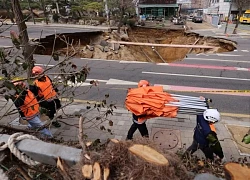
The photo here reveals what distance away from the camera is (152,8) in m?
47.6

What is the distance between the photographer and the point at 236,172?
1614mm

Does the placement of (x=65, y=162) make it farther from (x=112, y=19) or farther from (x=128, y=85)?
(x=112, y=19)

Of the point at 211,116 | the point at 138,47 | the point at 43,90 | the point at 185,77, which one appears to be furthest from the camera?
the point at 138,47

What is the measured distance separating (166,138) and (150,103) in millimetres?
1774

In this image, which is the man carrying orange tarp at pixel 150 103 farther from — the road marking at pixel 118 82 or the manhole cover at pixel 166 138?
the road marking at pixel 118 82

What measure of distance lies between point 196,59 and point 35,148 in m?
14.5

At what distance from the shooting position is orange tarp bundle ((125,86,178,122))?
4328 mm

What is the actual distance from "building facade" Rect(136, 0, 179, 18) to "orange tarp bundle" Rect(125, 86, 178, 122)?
44.8 m

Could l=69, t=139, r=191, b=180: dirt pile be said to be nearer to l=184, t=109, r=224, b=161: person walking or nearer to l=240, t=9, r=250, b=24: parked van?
l=184, t=109, r=224, b=161: person walking

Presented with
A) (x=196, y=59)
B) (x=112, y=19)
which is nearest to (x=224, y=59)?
(x=196, y=59)

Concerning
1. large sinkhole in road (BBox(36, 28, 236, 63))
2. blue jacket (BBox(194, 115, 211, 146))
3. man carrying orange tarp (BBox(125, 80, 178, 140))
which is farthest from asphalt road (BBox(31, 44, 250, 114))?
blue jacket (BBox(194, 115, 211, 146))

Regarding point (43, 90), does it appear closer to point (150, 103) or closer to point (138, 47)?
point (150, 103)

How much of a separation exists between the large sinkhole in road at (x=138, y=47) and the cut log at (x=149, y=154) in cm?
1151

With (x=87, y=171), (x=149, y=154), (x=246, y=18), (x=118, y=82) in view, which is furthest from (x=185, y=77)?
(x=246, y=18)
